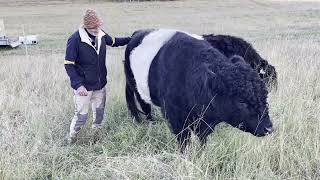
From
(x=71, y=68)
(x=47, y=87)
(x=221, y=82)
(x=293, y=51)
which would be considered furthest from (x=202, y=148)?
(x=293, y=51)

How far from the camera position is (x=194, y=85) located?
4.39m

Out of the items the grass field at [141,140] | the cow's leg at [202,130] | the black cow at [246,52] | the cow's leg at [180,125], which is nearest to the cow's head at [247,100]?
the grass field at [141,140]

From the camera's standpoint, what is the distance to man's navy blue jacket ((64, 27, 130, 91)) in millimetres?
5383

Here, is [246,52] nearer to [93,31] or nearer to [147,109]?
[147,109]

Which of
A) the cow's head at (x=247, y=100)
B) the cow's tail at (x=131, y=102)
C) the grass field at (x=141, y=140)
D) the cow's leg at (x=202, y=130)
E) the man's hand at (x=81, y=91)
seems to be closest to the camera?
the cow's head at (x=247, y=100)

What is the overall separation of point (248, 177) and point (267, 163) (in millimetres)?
392

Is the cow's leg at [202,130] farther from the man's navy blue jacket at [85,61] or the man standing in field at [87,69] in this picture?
the man's navy blue jacket at [85,61]

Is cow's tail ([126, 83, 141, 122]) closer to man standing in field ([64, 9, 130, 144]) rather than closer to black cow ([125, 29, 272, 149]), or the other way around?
black cow ([125, 29, 272, 149])

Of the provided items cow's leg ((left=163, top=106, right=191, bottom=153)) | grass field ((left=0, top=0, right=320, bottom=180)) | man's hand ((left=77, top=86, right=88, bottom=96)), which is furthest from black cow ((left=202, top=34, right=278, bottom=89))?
man's hand ((left=77, top=86, right=88, bottom=96))

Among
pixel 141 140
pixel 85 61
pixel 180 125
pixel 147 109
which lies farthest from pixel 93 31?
pixel 180 125

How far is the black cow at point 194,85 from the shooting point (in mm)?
4043

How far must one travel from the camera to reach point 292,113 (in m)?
5.06

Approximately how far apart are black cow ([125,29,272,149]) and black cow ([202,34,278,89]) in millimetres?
940

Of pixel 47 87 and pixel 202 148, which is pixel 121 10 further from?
pixel 202 148
